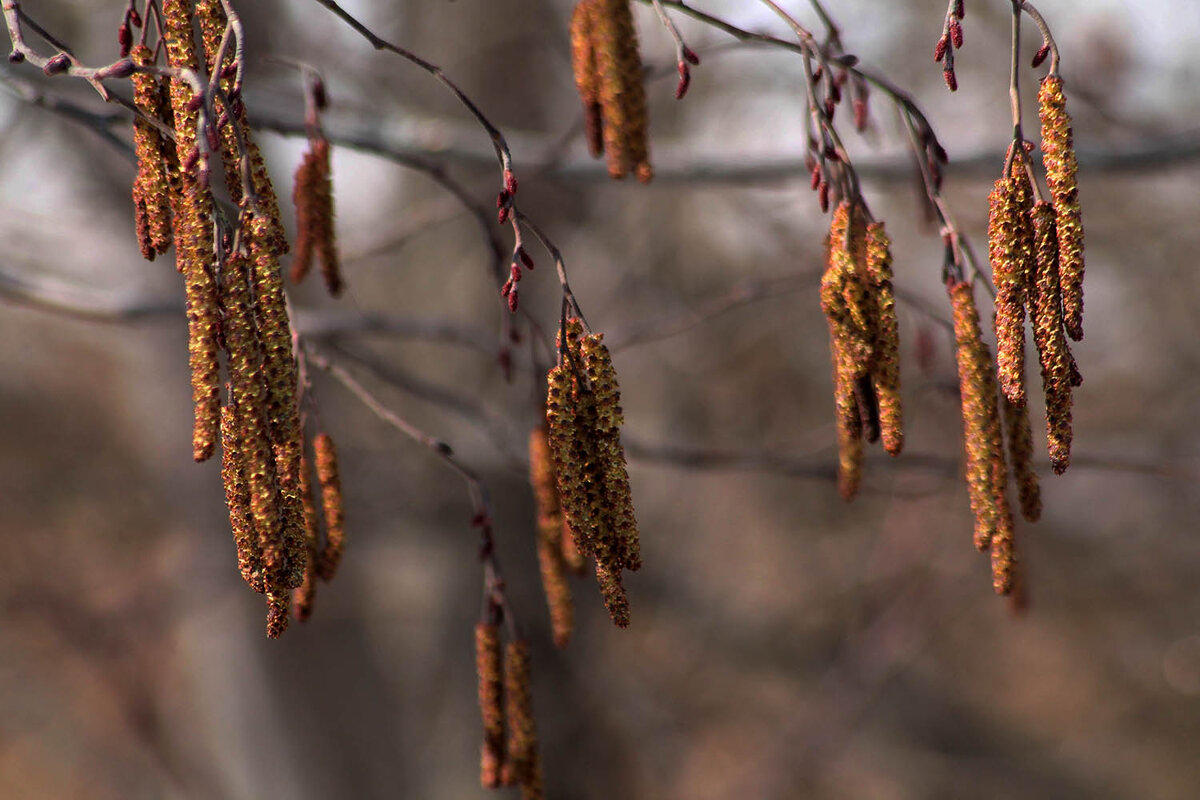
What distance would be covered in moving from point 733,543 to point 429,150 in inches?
261

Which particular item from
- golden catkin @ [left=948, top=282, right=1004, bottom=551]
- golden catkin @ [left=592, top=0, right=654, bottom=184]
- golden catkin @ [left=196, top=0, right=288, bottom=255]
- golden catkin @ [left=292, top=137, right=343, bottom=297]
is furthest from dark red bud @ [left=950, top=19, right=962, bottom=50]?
golden catkin @ [left=292, top=137, right=343, bottom=297]

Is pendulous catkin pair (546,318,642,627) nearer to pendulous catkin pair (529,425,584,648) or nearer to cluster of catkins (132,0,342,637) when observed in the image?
cluster of catkins (132,0,342,637)

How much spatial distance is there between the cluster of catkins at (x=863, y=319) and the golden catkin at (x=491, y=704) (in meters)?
0.70

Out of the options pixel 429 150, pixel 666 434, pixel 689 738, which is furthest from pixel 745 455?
pixel 689 738

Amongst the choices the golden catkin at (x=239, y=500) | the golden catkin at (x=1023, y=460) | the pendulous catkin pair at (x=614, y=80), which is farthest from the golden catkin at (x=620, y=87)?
the golden catkin at (x=239, y=500)

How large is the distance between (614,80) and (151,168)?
0.57 m

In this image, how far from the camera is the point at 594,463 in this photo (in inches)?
39.2

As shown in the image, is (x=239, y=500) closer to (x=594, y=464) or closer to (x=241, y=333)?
(x=241, y=333)

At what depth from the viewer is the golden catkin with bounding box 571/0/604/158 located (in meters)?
1.35

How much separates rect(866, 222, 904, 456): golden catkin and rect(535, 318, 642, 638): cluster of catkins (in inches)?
11.7

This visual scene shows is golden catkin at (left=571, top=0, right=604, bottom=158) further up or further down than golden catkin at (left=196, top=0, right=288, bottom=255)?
further up

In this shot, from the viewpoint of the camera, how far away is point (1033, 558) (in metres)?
7.64

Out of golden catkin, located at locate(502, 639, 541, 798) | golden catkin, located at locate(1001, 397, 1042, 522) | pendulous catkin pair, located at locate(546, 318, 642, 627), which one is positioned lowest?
golden catkin, located at locate(502, 639, 541, 798)

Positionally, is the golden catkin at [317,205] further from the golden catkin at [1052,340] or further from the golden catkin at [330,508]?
the golden catkin at [1052,340]
